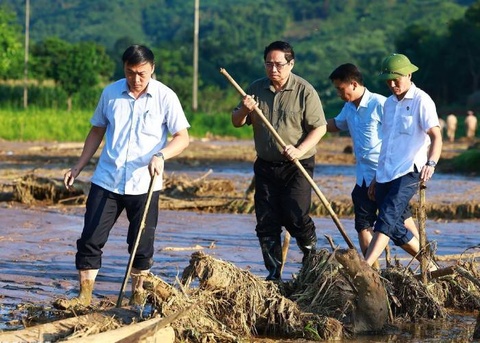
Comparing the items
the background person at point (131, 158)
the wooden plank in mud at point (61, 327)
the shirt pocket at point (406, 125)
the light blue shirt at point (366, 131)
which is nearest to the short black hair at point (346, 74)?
the light blue shirt at point (366, 131)

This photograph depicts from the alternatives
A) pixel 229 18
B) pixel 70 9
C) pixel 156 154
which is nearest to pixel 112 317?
pixel 156 154

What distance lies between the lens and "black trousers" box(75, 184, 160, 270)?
7801mm

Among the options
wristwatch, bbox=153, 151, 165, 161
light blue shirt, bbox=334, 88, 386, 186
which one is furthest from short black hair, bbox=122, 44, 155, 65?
light blue shirt, bbox=334, 88, 386, 186

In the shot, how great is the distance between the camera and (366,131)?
30.9ft

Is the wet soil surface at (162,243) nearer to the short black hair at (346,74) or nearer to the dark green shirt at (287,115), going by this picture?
the dark green shirt at (287,115)

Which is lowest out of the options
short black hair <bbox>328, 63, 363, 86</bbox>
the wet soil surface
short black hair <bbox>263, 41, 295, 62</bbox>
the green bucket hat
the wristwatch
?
the wet soil surface

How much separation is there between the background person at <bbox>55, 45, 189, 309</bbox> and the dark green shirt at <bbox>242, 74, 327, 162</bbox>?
3.12 ft

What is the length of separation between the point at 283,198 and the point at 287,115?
2.00ft

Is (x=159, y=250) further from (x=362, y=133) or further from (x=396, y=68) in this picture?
(x=396, y=68)

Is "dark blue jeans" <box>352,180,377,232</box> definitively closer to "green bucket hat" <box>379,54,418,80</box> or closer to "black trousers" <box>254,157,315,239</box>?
"black trousers" <box>254,157,315,239</box>

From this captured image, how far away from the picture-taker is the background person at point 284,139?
8594mm

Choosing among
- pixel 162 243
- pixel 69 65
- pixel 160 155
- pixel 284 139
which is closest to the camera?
pixel 160 155

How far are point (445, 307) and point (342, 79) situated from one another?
191 centimetres

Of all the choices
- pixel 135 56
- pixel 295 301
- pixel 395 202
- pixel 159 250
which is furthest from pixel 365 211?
pixel 159 250
